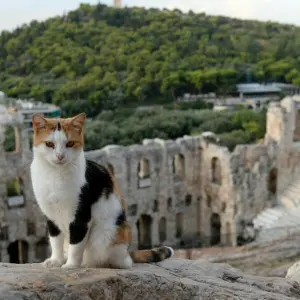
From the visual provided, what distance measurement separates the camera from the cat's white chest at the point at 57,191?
5250 millimetres

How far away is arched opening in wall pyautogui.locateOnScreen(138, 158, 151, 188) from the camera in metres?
25.1

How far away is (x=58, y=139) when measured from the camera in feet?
16.6

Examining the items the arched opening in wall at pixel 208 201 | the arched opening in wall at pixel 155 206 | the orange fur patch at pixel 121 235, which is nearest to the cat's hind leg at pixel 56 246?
the orange fur patch at pixel 121 235

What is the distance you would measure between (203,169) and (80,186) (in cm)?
2245

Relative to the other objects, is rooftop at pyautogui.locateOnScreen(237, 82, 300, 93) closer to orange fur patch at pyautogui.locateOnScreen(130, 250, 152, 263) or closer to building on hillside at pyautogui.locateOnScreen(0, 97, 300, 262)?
building on hillside at pyautogui.locateOnScreen(0, 97, 300, 262)

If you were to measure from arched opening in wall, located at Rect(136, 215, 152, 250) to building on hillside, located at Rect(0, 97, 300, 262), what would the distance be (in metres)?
0.05

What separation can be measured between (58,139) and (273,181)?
81.8ft

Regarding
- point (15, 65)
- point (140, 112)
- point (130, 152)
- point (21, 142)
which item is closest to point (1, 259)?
point (21, 142)

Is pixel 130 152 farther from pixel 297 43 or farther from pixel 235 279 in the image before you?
pixel 297 43

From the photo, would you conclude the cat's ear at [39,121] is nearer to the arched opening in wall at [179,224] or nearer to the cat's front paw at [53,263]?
the cat's front paw at [53,263]

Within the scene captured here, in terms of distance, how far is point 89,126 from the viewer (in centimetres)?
3750

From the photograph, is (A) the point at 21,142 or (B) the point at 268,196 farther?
(B) the point at 268,196

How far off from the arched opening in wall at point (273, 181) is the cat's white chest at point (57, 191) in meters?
24.1

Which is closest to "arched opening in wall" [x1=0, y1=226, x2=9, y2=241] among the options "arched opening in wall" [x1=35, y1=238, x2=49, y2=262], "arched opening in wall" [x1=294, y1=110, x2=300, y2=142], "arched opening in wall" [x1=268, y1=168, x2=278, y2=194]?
"arched opening in wall" [x1=35, y1=238, x2=49, y2=262]
